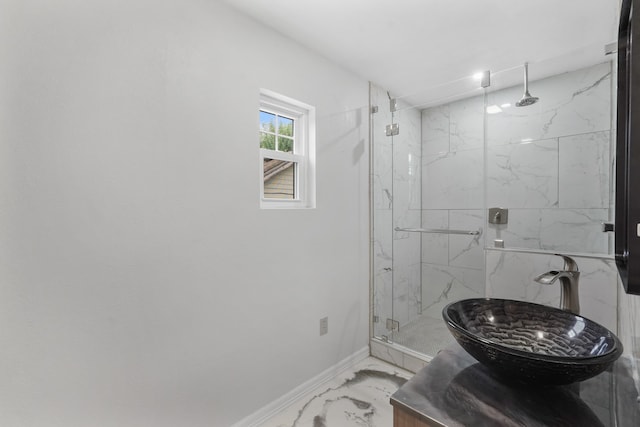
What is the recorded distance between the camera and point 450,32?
6.22 ft

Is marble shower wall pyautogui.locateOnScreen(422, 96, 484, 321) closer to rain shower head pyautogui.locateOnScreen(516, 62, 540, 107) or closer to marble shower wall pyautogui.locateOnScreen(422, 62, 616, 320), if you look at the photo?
marble shower wall pyautogui.locateOnScreen(422, 62, 616, 320)

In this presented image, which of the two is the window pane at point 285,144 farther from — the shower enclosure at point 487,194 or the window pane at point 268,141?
the shower enclosure at point 487,194

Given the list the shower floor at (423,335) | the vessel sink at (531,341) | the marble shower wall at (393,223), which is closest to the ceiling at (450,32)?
the marble shower wall at (393,223)

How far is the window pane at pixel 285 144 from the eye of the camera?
2.09 m

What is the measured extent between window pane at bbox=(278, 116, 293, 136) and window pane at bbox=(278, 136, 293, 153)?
0.12ft

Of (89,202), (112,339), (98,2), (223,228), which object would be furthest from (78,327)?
(98,2)

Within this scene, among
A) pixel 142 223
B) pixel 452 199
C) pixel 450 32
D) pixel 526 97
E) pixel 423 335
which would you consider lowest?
pixel 423 335

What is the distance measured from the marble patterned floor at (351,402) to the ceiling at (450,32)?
227 cm

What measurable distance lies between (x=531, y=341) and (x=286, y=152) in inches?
67.5

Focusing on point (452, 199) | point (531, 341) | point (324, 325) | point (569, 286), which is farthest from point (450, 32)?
point (324, 325)

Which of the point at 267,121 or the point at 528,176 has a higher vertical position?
the point at 267,121

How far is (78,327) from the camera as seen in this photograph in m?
1.21

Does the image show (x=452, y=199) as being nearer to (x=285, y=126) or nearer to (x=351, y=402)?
(x=285, y=126)

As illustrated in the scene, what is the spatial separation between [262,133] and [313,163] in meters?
0.43
